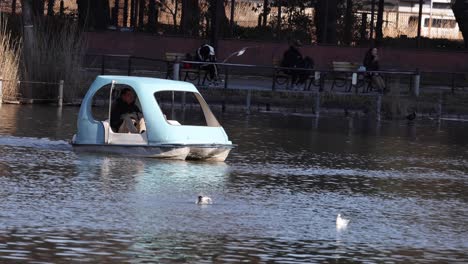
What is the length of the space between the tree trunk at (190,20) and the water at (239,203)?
67.9ft

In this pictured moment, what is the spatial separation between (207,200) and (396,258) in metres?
3.68

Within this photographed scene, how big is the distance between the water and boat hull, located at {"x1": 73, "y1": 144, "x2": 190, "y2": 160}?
0.27 m

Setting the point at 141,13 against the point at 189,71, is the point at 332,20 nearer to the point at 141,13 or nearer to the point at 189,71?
the point at 141,13

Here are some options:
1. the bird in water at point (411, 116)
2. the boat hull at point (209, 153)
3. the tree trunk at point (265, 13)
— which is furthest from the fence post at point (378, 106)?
the boat hull at point (209, 153)

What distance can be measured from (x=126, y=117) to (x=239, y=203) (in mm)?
5784

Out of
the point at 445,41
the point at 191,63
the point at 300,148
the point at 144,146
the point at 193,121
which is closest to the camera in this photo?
the point at 144,146

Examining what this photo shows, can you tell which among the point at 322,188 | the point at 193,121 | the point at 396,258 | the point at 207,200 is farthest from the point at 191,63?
the point at 396,258

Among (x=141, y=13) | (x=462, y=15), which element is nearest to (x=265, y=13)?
(x=141, y=13)

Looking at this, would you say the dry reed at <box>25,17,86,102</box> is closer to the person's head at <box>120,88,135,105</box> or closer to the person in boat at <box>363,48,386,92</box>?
the person in boat at <box>363,48,386,92</box>

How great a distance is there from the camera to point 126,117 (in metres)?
21.4

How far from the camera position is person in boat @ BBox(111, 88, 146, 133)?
21.4m

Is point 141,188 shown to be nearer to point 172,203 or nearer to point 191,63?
point 172,203

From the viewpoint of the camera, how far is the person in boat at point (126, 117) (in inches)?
842

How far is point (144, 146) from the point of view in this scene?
68.1ft
